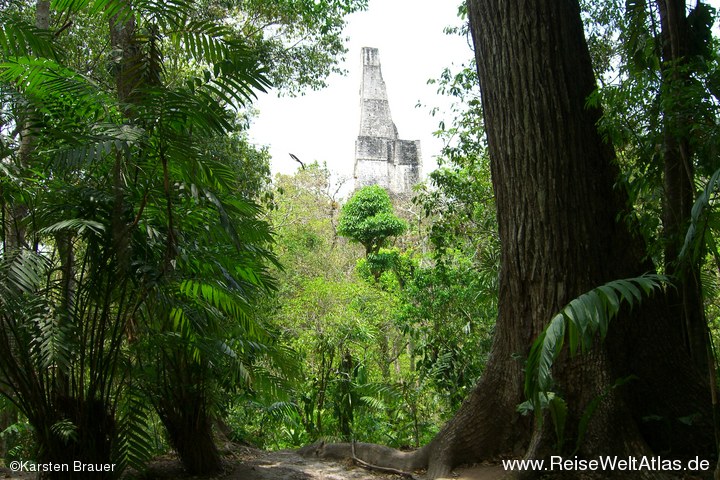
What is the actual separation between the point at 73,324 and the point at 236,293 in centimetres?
88

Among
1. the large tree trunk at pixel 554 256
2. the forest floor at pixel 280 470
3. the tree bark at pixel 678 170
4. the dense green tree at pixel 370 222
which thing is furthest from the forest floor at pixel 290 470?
the dense green tree at pixel 370 222

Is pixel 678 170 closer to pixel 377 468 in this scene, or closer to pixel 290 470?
pixel 377 468

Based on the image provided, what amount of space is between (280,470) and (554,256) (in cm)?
232

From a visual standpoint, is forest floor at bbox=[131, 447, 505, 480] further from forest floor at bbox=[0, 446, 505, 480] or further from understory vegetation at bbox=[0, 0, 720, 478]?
understory vegetation at bbox=[0, 0, 720, 478]

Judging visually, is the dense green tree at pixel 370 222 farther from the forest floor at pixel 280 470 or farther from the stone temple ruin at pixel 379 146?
the forest floor at pixel 280 470

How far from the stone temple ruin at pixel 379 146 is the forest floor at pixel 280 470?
66.3 feet

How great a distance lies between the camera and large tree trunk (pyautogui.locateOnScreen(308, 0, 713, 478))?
3.15 metres

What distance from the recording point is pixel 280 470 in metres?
4.27

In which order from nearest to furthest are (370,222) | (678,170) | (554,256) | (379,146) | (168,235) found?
(168,235), (678,170), (554,256), (370,222), (379,146)

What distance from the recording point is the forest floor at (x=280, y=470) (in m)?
3.50

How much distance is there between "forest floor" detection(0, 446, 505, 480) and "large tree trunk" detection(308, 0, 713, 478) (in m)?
0.15

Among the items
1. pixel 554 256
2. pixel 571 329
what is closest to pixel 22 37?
pixel 571 329

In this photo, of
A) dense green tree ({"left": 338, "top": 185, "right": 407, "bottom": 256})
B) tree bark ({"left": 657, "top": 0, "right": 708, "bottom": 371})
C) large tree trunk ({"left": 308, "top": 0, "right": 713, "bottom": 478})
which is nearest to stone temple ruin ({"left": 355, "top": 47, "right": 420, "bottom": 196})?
dense green tree ({"left": 338, "top": 185, "right": 407, "bottom": 256})

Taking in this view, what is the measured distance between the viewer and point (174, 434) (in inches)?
144
